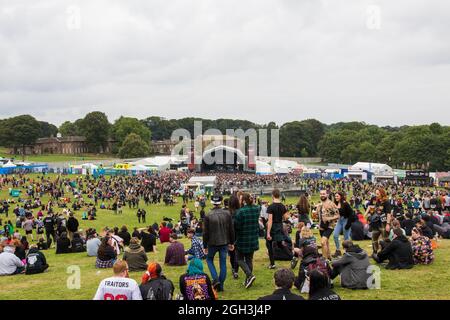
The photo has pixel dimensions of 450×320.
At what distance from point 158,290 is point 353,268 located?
11.9 ft

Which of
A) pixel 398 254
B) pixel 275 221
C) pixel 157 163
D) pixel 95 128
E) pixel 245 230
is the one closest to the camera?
pixel 245 230

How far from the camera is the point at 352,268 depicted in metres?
7.86

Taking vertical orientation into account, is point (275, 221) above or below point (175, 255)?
above

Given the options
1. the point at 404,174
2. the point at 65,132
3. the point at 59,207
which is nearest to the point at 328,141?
the point at 404,174

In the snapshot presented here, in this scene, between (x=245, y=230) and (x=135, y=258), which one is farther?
(x=135, y=258)

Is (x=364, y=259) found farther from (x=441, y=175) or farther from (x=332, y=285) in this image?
(x=441, y=175)

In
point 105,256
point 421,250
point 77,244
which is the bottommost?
point 77,244

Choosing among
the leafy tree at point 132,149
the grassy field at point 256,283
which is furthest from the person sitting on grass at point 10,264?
the leafy tree at point 132,149

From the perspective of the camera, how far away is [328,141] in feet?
361

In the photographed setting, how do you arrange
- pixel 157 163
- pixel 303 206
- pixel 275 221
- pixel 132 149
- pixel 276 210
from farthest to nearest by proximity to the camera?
1. pixel 132 149
2. pixel 157 163
3. pixel 303 206
4. pixel 275 221
5. pixel 276 210

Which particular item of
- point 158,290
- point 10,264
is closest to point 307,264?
point 158,290

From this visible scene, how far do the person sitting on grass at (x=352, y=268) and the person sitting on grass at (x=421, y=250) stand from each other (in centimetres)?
241

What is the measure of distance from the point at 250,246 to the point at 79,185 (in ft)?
146

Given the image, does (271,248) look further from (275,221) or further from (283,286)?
(283,286)
